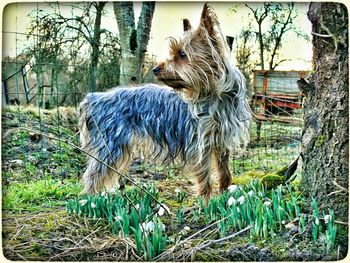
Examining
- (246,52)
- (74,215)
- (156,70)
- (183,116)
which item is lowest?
(74,215)

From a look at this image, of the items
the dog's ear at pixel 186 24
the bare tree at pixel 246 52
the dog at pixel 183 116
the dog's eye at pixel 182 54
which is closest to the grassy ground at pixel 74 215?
the dog at pixel 183 116

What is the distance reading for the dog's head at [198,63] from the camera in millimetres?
3568

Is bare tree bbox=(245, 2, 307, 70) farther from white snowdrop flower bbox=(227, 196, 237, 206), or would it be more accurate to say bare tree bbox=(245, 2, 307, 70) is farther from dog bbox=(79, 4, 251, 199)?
white snowdrop flower bbox=(227, 196, 237, 206)

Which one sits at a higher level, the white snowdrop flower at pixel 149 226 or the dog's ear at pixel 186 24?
the dog's ear at pixel 186 24

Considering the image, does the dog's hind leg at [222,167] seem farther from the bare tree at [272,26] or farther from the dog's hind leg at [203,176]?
the bare tree at [272,26]

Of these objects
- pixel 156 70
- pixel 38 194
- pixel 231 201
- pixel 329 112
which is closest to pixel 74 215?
pixel 38 194

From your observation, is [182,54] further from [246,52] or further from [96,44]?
[96,44]

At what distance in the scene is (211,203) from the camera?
10.7ft

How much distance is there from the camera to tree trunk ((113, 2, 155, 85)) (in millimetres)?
3235

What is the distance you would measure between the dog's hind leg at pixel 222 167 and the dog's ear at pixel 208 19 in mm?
800

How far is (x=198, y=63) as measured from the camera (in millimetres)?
3662

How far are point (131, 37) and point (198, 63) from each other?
0.46 m

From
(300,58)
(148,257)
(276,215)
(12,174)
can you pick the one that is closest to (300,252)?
(276,215)

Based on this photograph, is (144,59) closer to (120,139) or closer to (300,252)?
(120,139)
